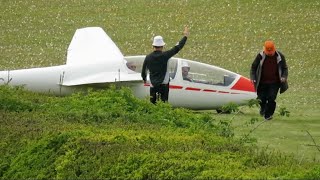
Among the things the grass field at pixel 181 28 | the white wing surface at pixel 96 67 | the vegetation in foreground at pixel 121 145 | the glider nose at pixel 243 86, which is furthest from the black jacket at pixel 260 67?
the grass field at pixel 181 28

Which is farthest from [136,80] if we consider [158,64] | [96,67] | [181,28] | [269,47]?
[181,28]

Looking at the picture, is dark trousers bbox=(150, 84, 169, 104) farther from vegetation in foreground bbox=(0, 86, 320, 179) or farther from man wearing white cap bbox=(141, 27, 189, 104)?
vegetation in foreground bbox=(0, 86, 320, 179)

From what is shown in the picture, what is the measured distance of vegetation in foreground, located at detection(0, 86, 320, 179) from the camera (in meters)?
9.80

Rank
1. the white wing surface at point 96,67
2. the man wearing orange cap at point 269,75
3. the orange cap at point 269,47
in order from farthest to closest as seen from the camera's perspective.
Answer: the white wing surface at point 96,67, the man wearing orange cap at point 269,75, the orange cap at point 269,47

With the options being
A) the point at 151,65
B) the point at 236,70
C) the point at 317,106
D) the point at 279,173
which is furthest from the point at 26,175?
the point at 236,70

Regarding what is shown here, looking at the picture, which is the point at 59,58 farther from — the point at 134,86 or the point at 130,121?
the point at 130,121

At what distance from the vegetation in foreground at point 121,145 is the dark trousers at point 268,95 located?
5.93m

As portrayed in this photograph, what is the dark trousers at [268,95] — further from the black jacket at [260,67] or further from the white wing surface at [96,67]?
the white wing surface at [96,67]

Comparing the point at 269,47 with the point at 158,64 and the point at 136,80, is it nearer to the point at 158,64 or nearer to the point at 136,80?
the point at 158,64

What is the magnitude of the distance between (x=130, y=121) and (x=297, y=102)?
1394cm

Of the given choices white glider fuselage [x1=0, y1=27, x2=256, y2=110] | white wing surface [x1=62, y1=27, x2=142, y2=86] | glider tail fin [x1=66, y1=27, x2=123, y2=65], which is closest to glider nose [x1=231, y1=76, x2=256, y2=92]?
white glider fuselage [x1=0, y1=27, x2=256, y2=110]

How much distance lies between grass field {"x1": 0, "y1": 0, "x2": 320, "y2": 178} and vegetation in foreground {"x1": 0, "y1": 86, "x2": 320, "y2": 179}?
1741cm

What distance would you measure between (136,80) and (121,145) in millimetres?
11739

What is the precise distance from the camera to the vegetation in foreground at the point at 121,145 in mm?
9797
